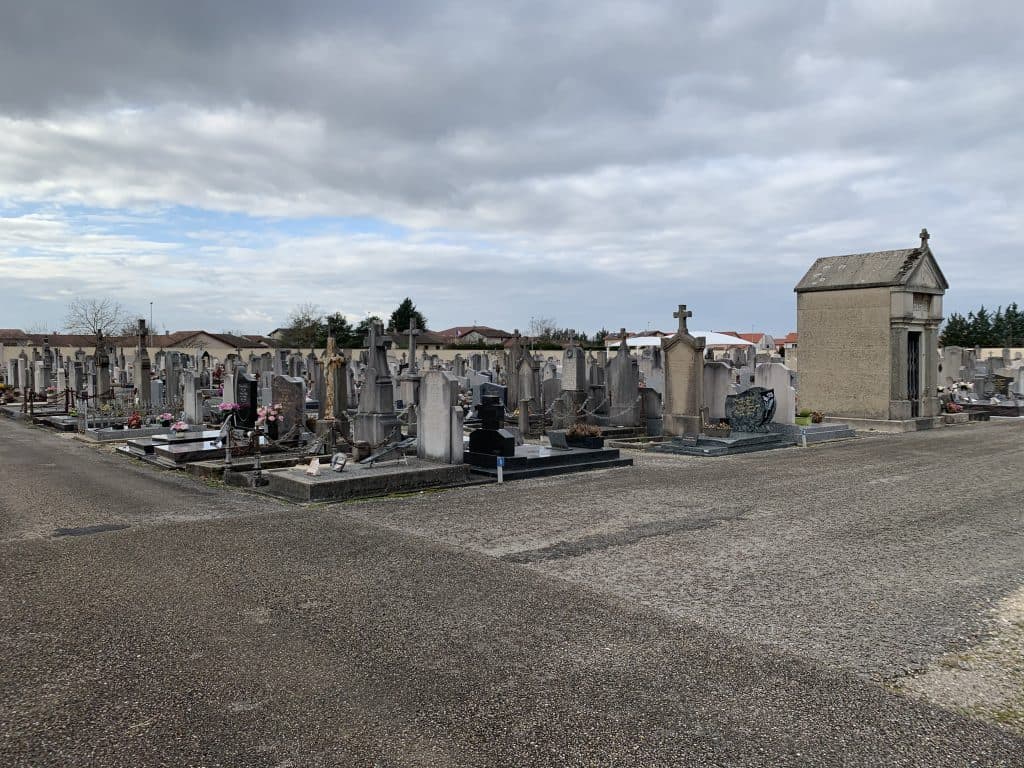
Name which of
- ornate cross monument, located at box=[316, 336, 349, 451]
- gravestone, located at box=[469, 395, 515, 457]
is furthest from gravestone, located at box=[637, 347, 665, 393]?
ornate cross monument, located at box=[316, 336, 349, 451]

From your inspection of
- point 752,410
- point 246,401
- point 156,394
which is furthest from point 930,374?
point 156,394

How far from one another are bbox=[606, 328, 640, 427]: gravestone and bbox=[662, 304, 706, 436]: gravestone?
1081 mm

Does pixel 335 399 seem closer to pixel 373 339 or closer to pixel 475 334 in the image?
pixel 373 339

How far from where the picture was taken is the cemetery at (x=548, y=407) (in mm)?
11023

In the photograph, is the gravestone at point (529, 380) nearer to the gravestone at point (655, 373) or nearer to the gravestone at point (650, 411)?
the gravestone at point (655, 373)

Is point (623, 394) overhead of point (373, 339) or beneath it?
beneath

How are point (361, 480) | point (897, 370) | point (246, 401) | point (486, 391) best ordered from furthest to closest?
point (486, 391) → point (897, 370) → point (246, 401) → point (361, 480)

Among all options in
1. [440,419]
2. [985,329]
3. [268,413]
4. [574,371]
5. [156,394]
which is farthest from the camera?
[985,329]

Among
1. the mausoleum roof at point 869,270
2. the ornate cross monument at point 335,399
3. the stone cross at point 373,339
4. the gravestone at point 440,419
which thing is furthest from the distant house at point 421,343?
the gravestone at point 440,419

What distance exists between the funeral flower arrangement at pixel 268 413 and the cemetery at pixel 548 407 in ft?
0.20

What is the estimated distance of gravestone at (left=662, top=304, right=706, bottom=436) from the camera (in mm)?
15273

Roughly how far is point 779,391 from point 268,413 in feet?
35.8

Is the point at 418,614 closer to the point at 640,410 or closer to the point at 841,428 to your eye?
the point at 640,410

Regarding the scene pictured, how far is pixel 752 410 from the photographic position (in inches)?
608
